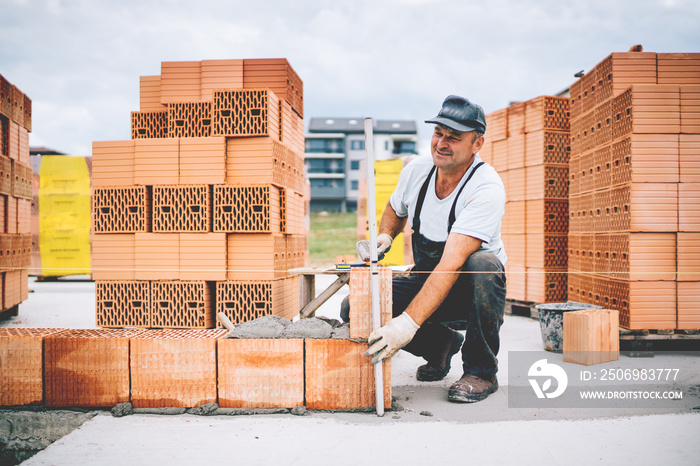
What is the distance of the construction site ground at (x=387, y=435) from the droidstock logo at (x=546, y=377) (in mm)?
314

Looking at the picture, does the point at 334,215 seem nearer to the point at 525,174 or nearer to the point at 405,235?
the point at 405,235

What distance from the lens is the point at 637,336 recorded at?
4.71 meters

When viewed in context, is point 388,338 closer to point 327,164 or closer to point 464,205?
point 464,205

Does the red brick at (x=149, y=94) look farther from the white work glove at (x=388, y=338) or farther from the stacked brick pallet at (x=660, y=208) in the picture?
the stacked brick pallet at (x=660, y=208)

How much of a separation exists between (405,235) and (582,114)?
19.2ft

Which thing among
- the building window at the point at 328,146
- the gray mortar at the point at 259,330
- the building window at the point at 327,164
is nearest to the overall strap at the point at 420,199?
the gray mortar at the point at 259,330

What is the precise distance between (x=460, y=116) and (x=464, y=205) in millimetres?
621

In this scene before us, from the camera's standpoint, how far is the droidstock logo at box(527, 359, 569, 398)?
3.39 m

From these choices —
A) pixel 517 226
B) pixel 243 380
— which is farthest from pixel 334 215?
pixel 243 380

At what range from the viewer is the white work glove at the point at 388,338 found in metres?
2.86

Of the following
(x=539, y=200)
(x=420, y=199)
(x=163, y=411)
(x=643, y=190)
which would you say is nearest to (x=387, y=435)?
(x=163, y=411)

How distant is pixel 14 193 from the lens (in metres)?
6.81

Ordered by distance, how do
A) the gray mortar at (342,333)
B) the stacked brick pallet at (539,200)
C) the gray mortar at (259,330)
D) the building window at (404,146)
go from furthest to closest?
the building window at (404,146) < the stacked brick pallet at (539,200) < the gray mortar at (259,330) < the gray mortar at (342,333)

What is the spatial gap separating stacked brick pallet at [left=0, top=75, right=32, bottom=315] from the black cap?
18.7 feet
